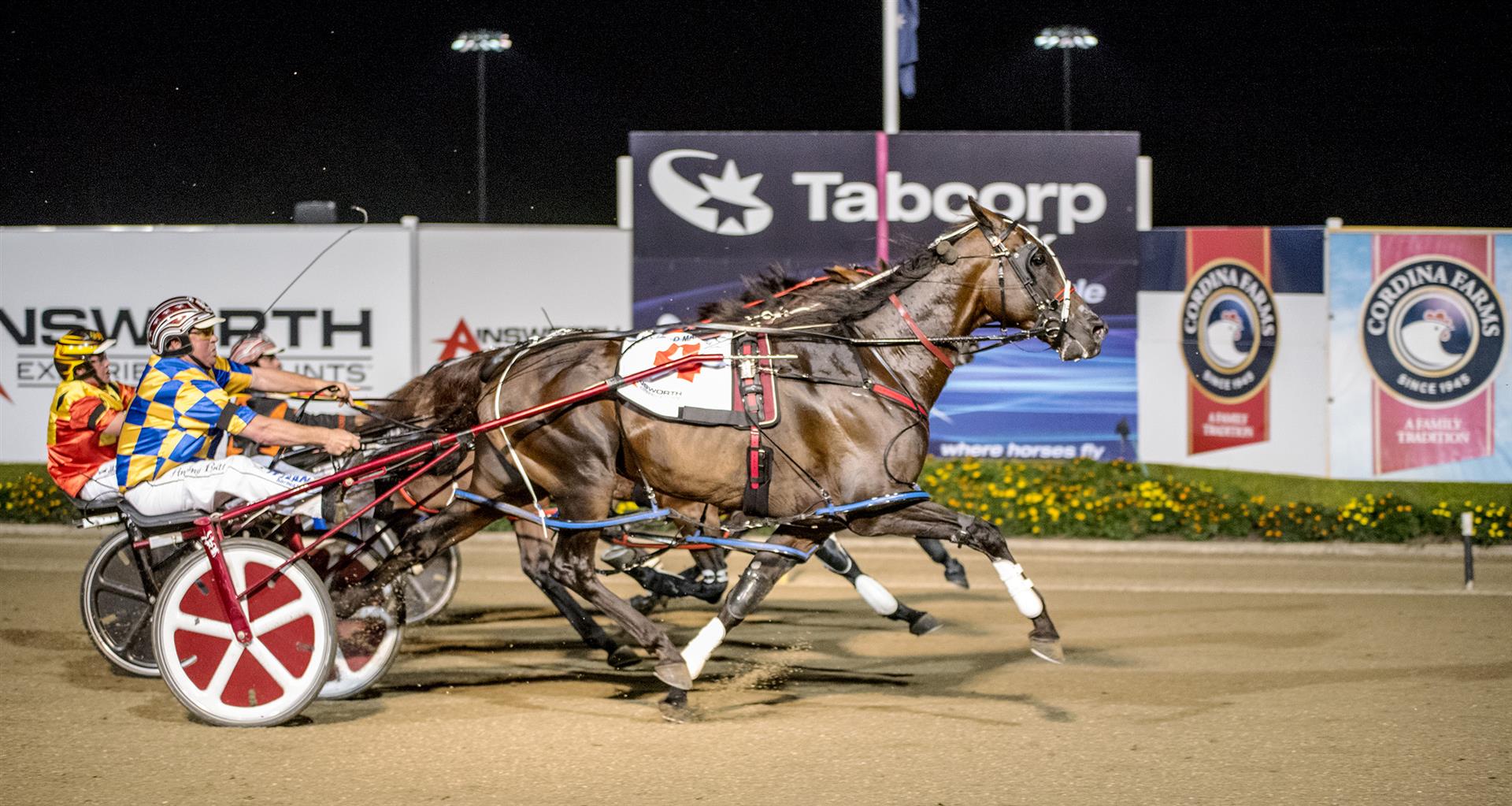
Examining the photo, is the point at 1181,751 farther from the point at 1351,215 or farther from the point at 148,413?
the point at 1351,215

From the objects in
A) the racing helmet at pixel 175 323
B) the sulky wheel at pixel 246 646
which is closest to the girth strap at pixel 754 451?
the sulky wheel at pixel 246 646

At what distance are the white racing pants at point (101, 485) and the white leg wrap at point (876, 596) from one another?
144 inches

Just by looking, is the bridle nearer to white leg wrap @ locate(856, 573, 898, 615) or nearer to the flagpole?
white leg wrap @ locate(856, 573, 898, 615)

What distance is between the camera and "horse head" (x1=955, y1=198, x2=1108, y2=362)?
698cm

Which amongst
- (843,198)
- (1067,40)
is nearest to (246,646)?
(843,198)

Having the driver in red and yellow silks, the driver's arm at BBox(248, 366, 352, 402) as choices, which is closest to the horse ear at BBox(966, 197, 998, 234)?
the driver's arm at BBox(248, 366, 352, 402)

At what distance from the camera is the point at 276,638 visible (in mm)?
6293

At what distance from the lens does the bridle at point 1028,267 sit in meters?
6.97

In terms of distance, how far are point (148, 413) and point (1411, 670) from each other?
19.7ft

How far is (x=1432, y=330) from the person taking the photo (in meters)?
14.0

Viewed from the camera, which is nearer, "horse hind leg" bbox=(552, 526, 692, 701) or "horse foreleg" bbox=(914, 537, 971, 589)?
"horse hind leg" bbox=(552, 526, 692, 701)

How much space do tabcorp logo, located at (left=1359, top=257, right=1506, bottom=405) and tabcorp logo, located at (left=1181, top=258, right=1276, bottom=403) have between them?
0.90m

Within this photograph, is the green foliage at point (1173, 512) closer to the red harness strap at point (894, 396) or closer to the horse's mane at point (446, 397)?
the horse's mane at point (446, 397)

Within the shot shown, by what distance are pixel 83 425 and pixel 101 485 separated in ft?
1.54
